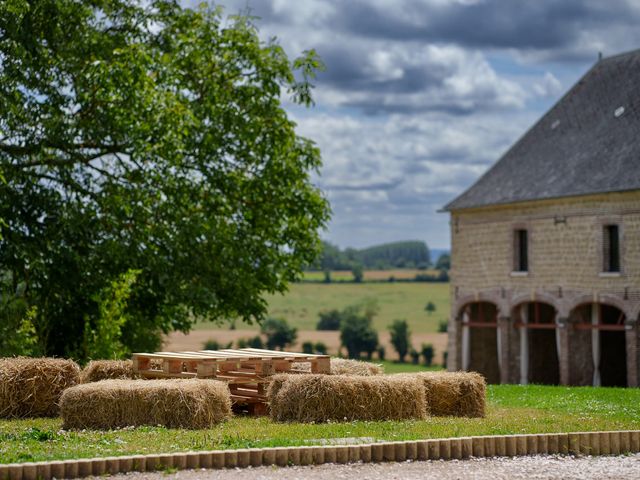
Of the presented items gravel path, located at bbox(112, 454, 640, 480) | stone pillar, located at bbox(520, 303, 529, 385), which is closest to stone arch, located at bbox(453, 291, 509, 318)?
stone pillar, located at bbox(520, 303, 529, 385)

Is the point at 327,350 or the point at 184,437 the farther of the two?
the point at 327,350

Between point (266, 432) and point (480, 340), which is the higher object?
point (480, 340)

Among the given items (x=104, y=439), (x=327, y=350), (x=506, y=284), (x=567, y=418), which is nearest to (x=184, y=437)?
(x=104, y=439)

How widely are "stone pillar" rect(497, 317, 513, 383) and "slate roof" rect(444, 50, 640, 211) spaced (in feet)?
14.8

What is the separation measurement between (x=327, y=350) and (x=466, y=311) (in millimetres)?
63826

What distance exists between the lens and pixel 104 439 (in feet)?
37.2

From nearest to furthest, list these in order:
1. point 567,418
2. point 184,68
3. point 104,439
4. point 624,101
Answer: point 104,439, point 567,418, point 184,68, point 624,101

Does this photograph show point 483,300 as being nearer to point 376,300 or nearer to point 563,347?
point 563,347

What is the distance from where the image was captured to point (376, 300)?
134875mm

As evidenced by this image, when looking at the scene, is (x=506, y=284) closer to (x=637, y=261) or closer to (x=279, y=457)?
(x=637, y=261)

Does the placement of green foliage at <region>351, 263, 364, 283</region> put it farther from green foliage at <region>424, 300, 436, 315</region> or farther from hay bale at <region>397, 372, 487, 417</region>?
hay bale at <region>397, 372, 487, 417</region>

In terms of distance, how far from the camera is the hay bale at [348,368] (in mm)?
15336

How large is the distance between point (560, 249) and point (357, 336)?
73.8 metres

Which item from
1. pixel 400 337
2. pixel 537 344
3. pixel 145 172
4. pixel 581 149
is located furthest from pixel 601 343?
pixel 400 337
